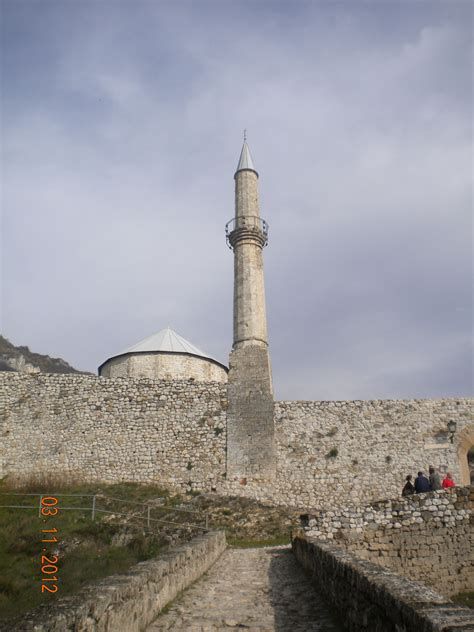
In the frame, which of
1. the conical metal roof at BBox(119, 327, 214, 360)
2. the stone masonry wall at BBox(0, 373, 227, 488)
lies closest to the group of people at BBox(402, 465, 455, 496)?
the stone masonry wall at BBox(0, 373, 227, 488)

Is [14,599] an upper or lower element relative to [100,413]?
lower

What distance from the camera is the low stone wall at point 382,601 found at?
2.97 metres

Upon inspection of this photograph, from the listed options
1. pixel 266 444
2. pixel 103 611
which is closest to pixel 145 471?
pixel 266 444

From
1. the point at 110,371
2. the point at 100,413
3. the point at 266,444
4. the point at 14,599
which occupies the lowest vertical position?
the point at 14,599

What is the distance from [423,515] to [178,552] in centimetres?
533

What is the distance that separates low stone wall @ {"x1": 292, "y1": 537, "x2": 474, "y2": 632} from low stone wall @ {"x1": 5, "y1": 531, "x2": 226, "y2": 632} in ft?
6.20

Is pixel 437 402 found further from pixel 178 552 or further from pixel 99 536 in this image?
pixel 178 552

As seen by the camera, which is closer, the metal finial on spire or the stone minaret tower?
the stone minaret tower

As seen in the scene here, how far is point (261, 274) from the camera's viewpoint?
23.2 metres

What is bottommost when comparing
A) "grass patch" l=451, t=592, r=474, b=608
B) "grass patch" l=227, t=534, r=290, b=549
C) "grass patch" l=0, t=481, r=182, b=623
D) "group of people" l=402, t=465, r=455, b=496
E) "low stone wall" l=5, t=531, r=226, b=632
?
"grass patch" l=451, t=592, r=474, b=608

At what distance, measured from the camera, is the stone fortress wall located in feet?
59.3

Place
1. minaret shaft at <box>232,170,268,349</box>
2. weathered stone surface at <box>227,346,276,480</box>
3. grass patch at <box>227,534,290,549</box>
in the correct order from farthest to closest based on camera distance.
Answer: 1. minaret shaft at <box>232,170,268,349</box>
2. weathered stone surface at <box>227,346,276,480</box>
3. grass patch at <box>227,534,290,549</box>

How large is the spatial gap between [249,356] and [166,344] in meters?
8.62

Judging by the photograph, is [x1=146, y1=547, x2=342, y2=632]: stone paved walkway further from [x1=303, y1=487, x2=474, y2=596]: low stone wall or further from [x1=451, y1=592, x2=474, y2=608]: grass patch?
[x1=451, y1=592, x2=474, y2=608]: grass patch
